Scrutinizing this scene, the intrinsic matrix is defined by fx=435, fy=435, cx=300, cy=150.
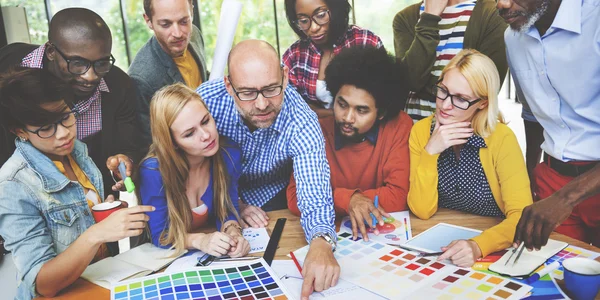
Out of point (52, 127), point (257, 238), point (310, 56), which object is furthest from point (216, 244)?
point (310, 56)

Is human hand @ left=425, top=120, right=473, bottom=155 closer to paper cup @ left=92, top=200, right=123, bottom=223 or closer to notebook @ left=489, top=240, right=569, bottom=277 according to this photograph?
notebook @ left=489, top=240, right=569, bottom=277

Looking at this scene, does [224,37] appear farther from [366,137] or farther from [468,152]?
[468,152]

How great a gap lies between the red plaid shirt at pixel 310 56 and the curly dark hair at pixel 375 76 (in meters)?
0.16

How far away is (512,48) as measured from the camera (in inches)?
67.7

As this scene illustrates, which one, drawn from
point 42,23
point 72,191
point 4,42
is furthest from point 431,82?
point 42,23

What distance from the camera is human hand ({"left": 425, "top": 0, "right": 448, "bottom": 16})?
5.93 ft

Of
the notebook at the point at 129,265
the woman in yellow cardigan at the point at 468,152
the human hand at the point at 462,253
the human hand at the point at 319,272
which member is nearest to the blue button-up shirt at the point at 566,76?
the woman in yellow cardigan at the point at 468,152

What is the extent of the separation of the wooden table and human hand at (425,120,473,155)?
0.78 ft

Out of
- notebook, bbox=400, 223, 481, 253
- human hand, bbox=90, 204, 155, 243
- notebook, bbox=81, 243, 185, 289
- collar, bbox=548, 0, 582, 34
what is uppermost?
collar, bbox=548, 0, 582, 34

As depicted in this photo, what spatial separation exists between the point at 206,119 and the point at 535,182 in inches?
54.7

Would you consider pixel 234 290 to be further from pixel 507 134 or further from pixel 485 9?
pixel 485 9

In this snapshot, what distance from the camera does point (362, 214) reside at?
56.4 inches

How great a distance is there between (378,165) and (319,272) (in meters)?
0.78

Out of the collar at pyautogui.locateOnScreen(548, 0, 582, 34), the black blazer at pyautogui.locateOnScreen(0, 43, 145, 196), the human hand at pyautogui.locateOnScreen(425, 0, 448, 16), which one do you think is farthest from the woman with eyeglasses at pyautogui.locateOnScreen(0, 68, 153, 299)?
the collar at pyautogui.locateOnScreen(548, 0, 582, 34)
